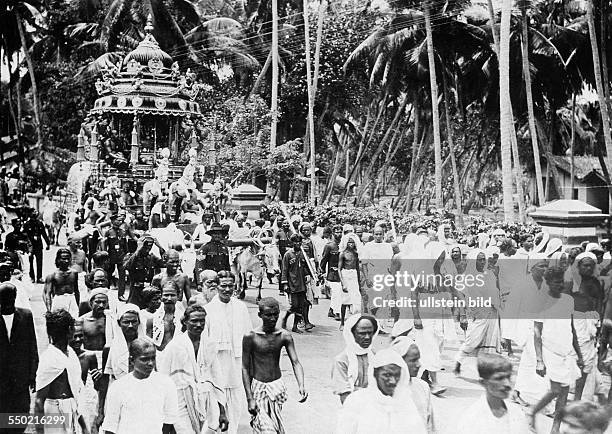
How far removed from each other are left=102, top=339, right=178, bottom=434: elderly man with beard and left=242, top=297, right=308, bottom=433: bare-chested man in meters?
0.71

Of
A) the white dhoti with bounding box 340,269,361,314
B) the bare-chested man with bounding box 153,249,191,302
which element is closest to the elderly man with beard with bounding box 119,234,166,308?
the bare-chested man with bounding box 153,249,191,302

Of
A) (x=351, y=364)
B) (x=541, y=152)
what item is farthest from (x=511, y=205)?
(x=541, y=152)

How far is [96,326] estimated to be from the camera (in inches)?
243

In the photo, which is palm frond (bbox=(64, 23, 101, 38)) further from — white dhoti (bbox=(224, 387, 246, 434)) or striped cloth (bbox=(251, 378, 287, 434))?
striped cloth (bbox=(251, 378, 287, 434))

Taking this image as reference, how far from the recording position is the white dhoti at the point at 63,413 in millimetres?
4852

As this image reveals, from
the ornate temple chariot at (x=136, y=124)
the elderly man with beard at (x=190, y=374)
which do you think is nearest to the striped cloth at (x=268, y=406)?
the elderly man with beard at (x=190, y=374)

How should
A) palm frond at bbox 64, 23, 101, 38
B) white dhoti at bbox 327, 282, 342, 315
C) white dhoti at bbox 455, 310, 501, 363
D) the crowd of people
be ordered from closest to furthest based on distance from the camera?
the crowd of people < white dhoti at bbox 455, 310, 501, 363 < white dhoti at bbox 327, 282, 342, 315 < palm frond at bbox 64, 23, 101, 38

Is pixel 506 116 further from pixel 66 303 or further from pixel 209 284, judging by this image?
pixel 66 303

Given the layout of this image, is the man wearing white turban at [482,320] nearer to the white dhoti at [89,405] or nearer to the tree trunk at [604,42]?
the white dhoti at [89,405]

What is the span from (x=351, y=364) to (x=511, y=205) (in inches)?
508

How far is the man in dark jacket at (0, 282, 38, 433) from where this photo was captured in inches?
213

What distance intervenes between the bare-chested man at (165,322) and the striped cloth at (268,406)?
4.08 feet

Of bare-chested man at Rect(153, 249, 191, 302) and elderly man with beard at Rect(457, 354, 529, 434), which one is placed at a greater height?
bare-chested man at Rect(153, 249, 191, 302)

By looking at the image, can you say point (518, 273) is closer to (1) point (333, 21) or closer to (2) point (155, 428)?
(2) point (155, 428)
